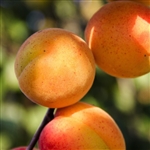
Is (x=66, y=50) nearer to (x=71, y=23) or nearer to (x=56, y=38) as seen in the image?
(x=56, y=38)

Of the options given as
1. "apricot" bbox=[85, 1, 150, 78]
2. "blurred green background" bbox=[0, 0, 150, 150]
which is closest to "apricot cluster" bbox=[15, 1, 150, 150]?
"apricot" bbox=[85, 1, 150, 78]

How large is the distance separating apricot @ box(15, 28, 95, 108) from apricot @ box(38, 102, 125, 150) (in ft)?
0.13

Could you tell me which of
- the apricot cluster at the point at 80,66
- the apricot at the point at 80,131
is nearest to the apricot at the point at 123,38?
the apricot cluster at the point at 80,66

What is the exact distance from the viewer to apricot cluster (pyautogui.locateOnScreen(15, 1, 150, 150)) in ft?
2.42

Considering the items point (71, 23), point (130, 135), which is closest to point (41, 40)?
point (130, 135)

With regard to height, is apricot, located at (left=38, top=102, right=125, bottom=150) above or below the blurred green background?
above

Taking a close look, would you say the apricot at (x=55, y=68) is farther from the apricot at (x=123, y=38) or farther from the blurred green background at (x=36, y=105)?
the blurred green background at (x=36, y=105)

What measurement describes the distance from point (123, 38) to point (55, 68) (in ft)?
0.57

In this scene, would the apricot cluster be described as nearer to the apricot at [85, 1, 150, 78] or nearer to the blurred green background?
the apricot at [85, 1, 150, 78]

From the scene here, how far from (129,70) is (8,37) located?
1.24 meters

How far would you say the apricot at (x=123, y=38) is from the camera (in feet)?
2.61

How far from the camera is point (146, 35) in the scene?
2.64ft

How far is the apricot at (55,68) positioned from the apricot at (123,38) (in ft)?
0.19

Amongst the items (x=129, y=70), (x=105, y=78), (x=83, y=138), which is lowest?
(x=105, y=78)
